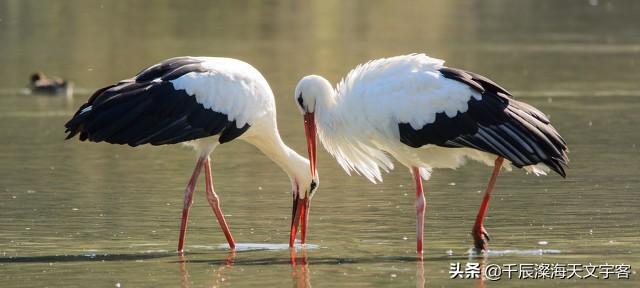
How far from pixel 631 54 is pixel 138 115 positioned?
21.2 m

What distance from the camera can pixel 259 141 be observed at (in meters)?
13.5

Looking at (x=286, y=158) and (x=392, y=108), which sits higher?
(x=392, y=108)

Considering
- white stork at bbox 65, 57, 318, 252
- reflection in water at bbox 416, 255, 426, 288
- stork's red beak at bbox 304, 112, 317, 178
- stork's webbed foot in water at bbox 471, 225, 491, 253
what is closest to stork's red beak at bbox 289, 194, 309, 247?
white stork at bbox 65, 57, 318, 252

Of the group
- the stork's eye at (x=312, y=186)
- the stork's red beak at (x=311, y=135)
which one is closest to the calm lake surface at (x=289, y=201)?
the stork's eye at (x=312, y=186)

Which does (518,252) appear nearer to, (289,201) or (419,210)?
(419,210)

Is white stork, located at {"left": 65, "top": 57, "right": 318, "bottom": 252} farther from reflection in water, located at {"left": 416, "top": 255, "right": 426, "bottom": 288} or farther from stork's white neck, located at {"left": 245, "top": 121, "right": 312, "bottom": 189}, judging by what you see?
reflection in water, located at {"left": 416, "top": 255, "right": 426, "bottom": 288}

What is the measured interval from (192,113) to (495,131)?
251 centimetres

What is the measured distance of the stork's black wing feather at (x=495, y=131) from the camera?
12.0 m

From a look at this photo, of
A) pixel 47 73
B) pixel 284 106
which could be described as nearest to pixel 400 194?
pixel 284 106

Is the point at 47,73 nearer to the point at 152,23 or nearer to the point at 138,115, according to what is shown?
the point at 152,23

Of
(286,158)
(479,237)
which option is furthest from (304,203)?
(479,237)

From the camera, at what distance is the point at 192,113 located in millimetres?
12680

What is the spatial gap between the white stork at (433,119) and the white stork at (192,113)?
507mm

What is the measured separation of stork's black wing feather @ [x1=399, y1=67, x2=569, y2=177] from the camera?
12047 mm
